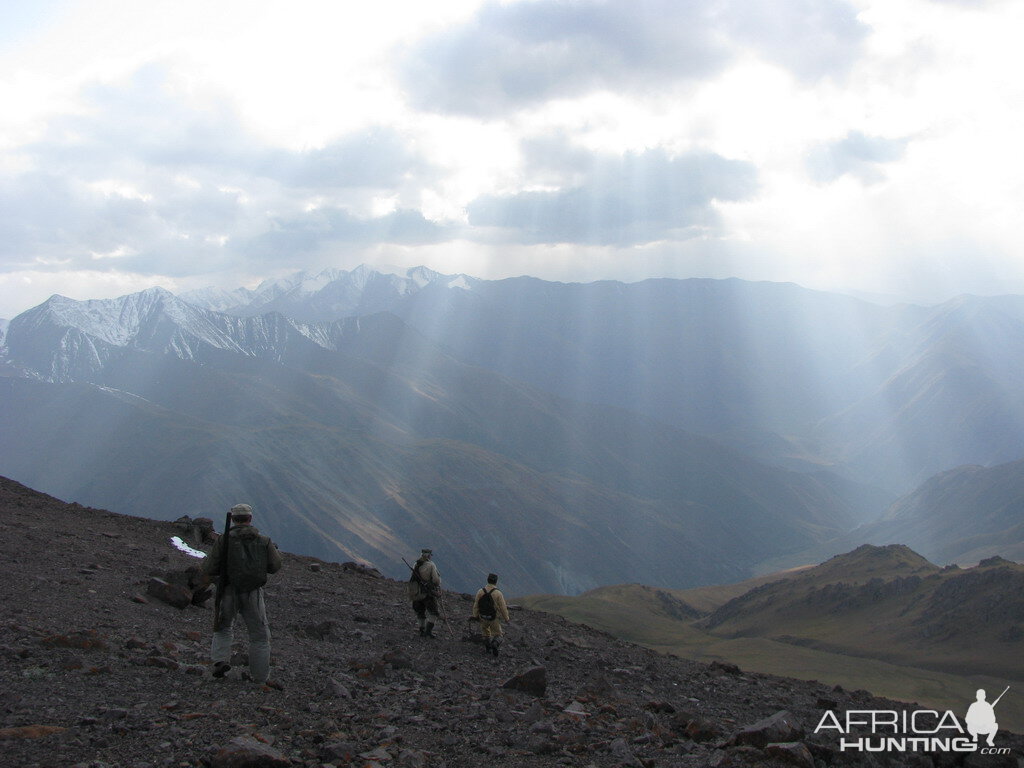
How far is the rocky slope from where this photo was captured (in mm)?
8945

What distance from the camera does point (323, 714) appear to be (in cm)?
1058

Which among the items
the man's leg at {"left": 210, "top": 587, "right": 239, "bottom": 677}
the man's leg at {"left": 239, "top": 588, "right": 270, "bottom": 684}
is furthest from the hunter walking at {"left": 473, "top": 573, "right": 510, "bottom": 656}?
the man's leg at {"left": 210, "top": 587, "right": 239, "bottom": 677}

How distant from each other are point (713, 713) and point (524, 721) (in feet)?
19.8

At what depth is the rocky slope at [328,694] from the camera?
8.95 meters

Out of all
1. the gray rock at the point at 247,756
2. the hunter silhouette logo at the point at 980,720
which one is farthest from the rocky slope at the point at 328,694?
the hunter silhouette logo at the point at 980,720

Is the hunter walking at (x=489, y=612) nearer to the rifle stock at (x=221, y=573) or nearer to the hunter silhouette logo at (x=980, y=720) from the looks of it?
the rifle stock at (x=221, y=573)

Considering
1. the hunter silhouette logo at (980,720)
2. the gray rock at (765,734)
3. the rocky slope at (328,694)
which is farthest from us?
the hunter silhouette logo at (980,720)

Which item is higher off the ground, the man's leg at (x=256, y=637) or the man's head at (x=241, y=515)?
the man's head at (x=241, y=515)

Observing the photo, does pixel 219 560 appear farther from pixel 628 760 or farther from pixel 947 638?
pixel 947 638

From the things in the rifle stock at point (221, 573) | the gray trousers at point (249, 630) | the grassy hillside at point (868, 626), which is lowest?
the grassy hillside at point (868, 626)

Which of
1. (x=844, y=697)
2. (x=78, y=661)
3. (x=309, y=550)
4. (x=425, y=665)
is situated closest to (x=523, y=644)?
(x=425, y=665)

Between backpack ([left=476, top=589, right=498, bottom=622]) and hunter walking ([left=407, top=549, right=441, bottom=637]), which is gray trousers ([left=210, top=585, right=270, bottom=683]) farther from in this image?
backpack ([left=476, top=589, right=498, bottom=622])

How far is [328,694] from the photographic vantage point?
460 inches

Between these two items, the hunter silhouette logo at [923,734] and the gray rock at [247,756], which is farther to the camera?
the hunter silhouette logo at [923,734]
